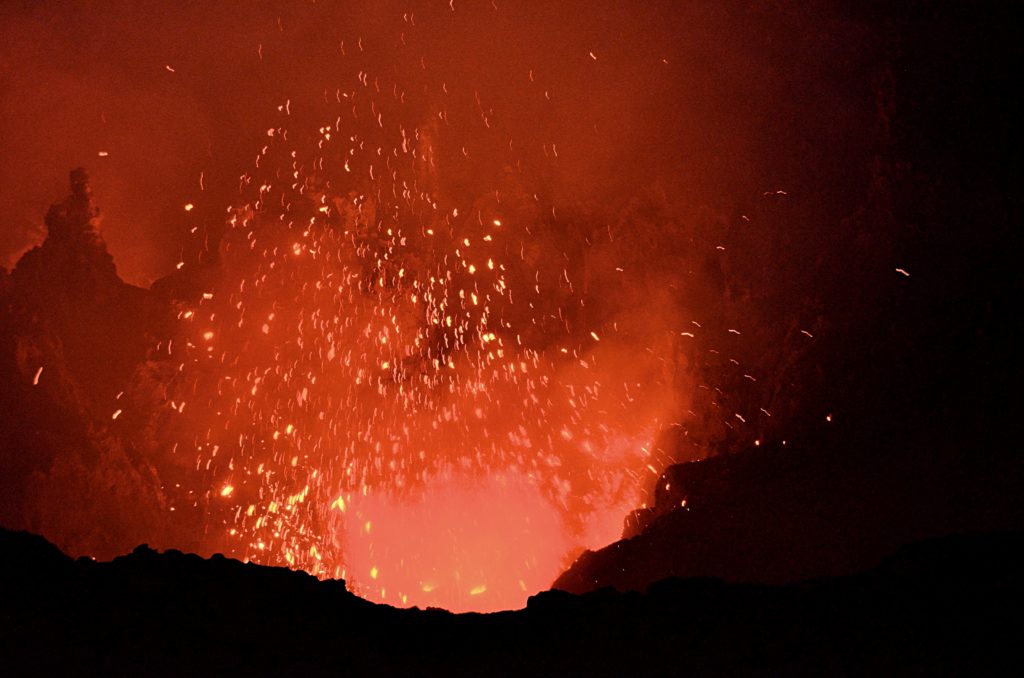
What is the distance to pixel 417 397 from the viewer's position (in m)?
19.1

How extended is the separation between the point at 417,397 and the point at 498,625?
50.9 feet

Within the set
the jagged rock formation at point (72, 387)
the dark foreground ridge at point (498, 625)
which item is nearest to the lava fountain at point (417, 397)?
the jagged rock formation at point (72, 387)

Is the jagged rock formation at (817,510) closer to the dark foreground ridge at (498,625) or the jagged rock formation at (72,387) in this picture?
the dark foreground ridge at (498,625)

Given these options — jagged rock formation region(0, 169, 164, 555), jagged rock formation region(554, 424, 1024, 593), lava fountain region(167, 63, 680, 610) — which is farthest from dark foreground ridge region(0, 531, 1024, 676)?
jagged rock formation region(0, 169, 164, 555)

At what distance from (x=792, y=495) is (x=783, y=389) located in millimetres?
2064

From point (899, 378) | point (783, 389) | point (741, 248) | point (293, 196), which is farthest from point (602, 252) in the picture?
point (293, 196)

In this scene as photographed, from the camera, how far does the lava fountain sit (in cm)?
1552

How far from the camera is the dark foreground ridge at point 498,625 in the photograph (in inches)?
130

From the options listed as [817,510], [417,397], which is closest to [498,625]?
[817,510]

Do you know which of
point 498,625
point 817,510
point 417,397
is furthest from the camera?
point 417,397

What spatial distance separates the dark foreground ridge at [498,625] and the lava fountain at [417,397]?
9.59 meters

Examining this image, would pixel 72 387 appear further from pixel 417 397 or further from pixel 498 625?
pixel 498 625

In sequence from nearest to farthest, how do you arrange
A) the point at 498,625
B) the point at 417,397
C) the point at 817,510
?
1. the point at 498,625
2. the point at 817,510
3. the point at 417,397

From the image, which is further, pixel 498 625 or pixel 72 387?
pixel 72 387
